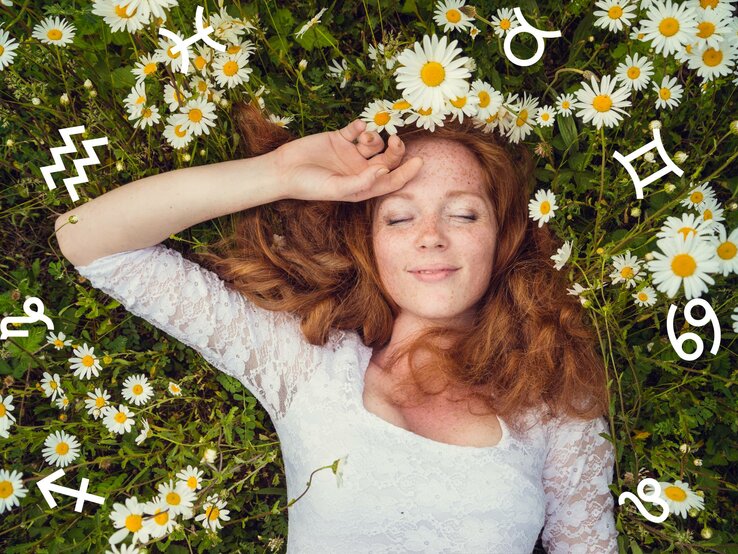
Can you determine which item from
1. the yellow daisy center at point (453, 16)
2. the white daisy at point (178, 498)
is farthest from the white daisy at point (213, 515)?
the yellow daisy center at point (453, 16)

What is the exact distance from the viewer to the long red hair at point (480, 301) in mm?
2305

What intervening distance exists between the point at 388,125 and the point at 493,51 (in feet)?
2.25

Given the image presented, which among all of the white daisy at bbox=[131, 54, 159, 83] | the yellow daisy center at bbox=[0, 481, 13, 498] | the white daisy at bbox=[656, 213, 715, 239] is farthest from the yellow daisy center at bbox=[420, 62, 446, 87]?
the yellow daisy center at bbox=[0, 481, 13, 498]

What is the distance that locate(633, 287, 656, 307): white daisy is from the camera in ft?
7.18

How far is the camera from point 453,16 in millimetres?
2414

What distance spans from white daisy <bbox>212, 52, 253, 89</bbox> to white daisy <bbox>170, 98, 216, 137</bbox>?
4.0 inches

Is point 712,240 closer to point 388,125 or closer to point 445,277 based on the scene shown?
point 445,277

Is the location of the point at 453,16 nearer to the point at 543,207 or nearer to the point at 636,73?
the point at 636,73

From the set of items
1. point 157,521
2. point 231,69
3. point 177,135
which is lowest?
point 157,521

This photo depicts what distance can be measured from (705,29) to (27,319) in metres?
2.65

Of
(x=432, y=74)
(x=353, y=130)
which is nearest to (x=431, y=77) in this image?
(x=432, y=74)

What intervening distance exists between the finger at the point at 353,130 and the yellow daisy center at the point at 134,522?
4.53 ft

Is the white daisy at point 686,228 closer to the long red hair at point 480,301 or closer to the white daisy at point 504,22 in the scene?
the long red hair at point 480,301

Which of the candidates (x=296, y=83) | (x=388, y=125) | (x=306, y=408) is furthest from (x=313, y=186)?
(x=306, y=408)
